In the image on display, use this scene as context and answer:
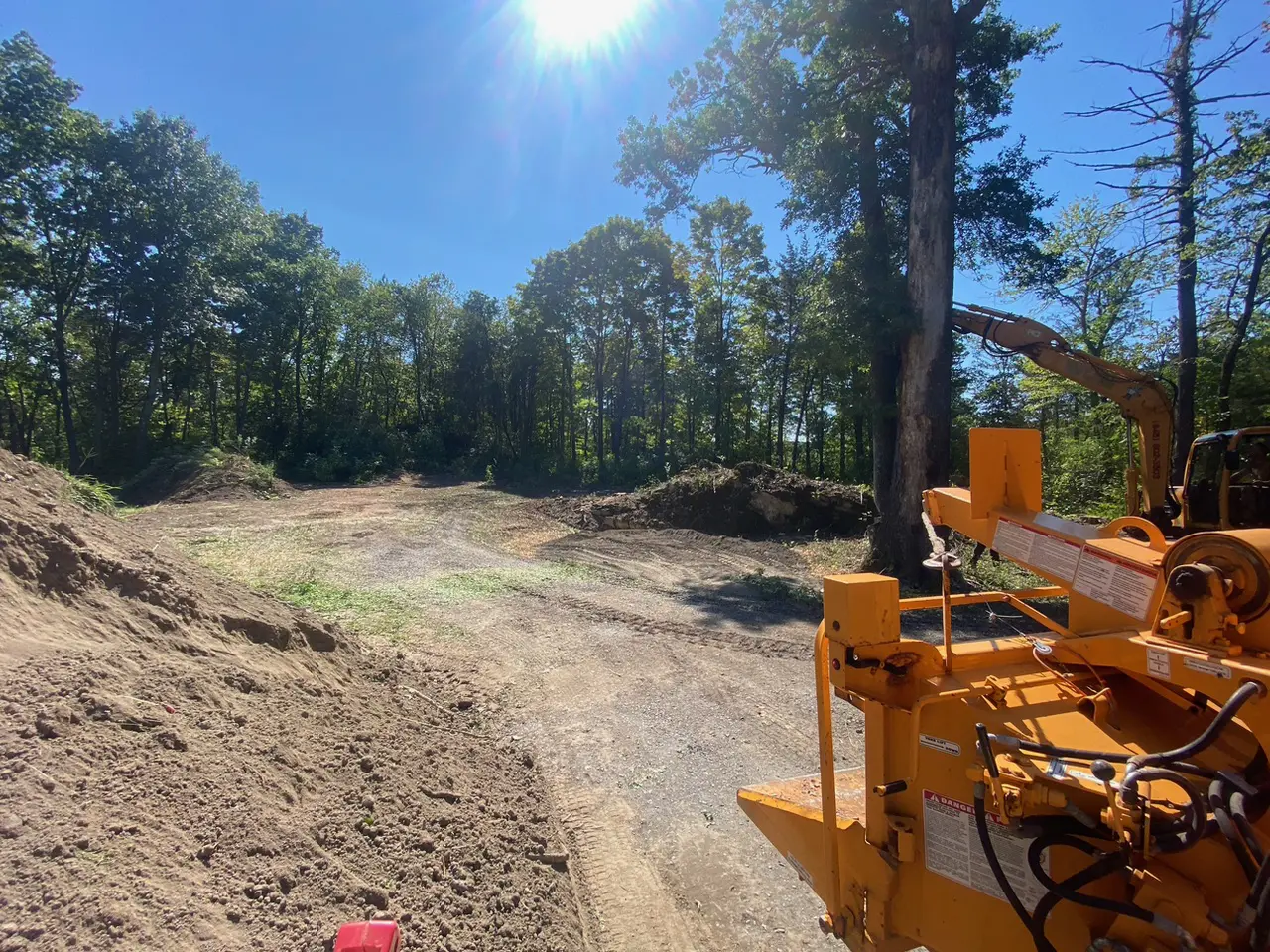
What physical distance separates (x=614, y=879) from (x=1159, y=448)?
8.00 m

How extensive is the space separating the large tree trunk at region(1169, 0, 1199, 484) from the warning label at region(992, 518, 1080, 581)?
1174 centimetres

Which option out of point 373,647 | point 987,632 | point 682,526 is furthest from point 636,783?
point 682,526

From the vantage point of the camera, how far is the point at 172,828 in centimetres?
269

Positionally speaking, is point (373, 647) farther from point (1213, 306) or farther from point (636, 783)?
point (1213, 306)

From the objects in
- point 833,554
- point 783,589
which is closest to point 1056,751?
point 783,589

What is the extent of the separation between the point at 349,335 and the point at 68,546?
39449 millimetres

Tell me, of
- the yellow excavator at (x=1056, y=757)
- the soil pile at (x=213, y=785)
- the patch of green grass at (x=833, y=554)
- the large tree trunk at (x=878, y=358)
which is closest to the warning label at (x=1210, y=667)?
the yellow excavator at (x=1056, y=757)

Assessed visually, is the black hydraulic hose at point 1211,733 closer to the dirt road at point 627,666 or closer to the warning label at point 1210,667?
the warning label at point 1210,667

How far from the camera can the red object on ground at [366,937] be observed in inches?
94.3

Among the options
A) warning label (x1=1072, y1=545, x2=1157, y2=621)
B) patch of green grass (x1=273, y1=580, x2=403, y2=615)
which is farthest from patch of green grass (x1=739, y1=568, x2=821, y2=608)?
warning label (x1=1072, y1=545, x2=1157, y2=621)

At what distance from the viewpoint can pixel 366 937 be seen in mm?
2451

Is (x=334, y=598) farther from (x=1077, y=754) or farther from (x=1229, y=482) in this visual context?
(x=1229, y=482)

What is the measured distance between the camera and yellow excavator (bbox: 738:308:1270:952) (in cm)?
147

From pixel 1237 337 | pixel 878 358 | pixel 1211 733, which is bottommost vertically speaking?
pixel 1211 733
